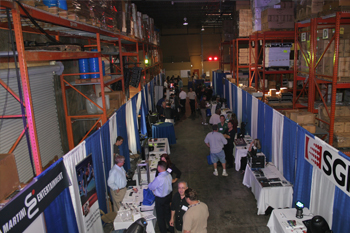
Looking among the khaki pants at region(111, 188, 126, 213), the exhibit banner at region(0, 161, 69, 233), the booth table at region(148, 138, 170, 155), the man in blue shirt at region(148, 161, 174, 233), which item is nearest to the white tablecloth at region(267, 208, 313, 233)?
the man in blue shirt at region(148, 161, 174, 233)

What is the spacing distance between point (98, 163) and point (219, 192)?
349cm

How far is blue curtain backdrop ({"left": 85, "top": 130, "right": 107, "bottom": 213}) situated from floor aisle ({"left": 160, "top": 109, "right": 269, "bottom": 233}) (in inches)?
93.3

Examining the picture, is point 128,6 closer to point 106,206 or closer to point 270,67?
point 270,67

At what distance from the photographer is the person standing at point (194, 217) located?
4.03 meters

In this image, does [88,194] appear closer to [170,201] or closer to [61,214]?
[61,214]

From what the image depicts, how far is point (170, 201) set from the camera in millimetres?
5359

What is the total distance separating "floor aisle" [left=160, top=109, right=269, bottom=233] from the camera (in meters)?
5.82

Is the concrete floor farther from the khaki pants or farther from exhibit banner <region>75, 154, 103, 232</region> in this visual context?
exhibit banner <region>75, 154, 103, 232</region>

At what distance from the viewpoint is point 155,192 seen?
203 inches

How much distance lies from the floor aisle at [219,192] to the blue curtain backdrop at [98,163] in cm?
237

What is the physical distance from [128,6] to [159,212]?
7.68 metres

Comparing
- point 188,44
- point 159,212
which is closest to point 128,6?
point 159,212

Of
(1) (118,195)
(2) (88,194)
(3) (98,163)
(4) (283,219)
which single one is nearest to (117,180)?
(1) (118,195)

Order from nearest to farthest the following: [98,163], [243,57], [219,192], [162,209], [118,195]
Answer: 1. [162,209]
2. [98,163]
3. [118,195]
4. [219,192]
5. [243,57]
